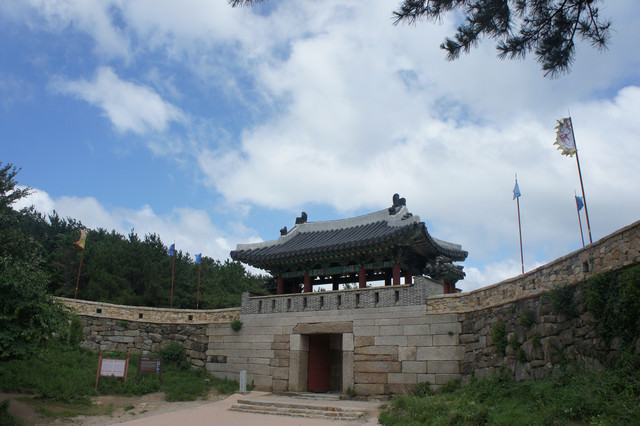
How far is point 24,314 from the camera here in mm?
10391

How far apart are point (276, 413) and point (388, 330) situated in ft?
13.9

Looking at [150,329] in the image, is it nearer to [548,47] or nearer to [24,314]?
[24,314]

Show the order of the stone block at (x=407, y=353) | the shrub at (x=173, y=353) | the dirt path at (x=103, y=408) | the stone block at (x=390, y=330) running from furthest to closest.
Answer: the shrub at (x=173, y=353), the stone block at (x=390, y=330), the stone block at (x=407, y=353), the dirt path at (x=103, y=408)

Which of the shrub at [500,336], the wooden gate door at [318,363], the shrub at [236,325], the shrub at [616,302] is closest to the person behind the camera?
the shrub at [616,302]

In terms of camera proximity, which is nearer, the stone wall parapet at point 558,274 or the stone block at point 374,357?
the stone wall parapet at point 558,274

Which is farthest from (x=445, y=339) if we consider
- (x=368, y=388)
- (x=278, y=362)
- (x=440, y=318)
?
(x=278, y=362)

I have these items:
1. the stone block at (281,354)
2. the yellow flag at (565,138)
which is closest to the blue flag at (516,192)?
the yellow flag at (565,138)

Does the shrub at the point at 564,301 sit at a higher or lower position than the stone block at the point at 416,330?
higher

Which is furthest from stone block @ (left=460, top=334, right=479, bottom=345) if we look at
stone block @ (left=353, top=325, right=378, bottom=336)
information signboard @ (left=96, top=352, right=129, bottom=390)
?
information signboard @ (left=96, top=352, right=129, bottom=390)

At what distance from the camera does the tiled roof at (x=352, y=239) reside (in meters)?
15.9

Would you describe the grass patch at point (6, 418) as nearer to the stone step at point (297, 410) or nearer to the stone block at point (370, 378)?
the stone step at point (297, 410)

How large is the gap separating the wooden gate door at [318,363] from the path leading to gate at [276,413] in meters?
1.89

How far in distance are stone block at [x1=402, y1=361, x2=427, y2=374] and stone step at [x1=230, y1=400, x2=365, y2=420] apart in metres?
2.47

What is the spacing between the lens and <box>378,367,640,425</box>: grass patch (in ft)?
22.9
